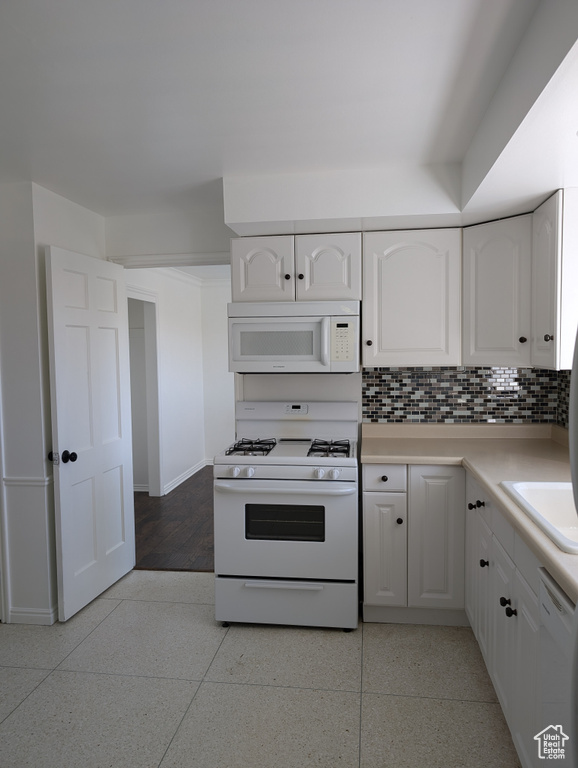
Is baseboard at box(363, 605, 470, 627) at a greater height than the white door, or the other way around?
the white door

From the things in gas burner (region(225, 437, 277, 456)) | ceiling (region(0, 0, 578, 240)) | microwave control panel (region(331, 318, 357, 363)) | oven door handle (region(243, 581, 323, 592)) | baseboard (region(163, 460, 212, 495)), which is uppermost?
ceiling (region(0, 0, 578, 240))

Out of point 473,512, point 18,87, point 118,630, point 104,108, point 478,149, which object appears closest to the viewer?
point 18,87

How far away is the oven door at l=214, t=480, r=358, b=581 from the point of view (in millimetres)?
2605

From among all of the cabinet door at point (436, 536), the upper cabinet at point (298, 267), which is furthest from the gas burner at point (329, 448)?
the upper cabinet at point (298, 267)

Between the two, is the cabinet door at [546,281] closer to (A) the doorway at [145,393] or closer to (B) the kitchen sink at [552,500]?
(B) the kitchen sink at [552,500]

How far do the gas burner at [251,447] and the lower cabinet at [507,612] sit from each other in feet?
3.51

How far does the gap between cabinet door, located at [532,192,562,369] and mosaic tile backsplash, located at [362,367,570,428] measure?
547 mm

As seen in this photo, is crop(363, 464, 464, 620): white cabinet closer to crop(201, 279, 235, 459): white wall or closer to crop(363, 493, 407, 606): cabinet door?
crop(363, 493, 407, 606): cabinet door

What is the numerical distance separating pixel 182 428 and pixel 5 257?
321 cm

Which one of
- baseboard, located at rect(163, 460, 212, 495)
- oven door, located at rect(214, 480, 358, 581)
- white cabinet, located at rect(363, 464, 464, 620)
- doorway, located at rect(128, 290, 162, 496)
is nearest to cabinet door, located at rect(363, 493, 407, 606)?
white cabinet, located at rect(363, 464, 464, 620)

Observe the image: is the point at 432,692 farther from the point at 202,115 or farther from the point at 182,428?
the point at 182,428

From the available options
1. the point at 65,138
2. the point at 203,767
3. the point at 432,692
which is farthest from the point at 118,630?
the point at 65,138

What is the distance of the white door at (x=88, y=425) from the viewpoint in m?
2.71

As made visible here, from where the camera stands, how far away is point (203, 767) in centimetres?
Answer: 178
